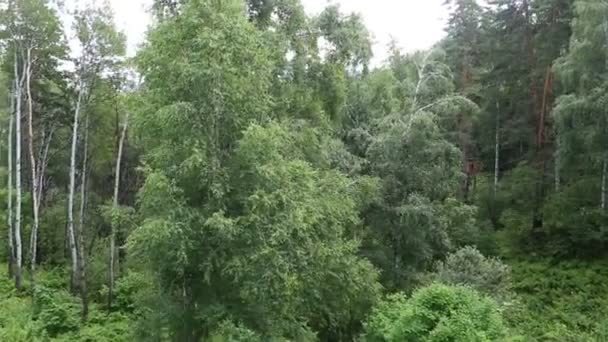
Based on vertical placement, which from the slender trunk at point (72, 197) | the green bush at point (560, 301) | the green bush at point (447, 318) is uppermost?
the slender trunk at point (72, 197)

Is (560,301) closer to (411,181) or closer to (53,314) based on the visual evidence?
(411,181)

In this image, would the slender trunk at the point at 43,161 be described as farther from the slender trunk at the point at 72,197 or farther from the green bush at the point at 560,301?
the green bush at the point at 560,301

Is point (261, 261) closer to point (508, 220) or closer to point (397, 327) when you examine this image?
point (397, 327)

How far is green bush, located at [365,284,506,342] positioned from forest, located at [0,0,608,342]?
0.03 metres

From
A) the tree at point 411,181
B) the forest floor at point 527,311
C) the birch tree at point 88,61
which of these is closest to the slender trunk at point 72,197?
the birch tree at point 88,61

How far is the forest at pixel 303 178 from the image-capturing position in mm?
8633

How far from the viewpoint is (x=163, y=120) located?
8.38 metres

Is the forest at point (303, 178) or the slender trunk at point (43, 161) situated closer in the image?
the forest at point (303, 178)

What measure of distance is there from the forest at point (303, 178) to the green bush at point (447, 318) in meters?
0.03

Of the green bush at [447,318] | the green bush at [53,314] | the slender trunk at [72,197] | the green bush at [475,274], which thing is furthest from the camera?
the slender trunk at [72,197]

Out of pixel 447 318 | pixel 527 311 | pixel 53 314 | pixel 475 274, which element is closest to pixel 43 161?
pixel 53 314

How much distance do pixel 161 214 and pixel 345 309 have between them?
4944 millimetres

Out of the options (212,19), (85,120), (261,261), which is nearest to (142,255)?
(261,261)

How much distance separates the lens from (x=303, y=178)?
9.20 m
